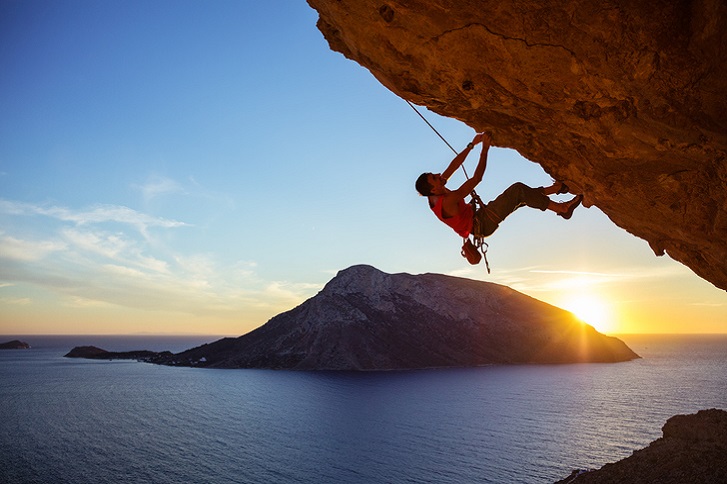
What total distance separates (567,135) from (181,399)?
71868 millimetres

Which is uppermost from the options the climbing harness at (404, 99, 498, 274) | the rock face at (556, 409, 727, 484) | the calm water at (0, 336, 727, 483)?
the climbing harness at (404, 99, 498, 274)

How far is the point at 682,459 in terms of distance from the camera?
16.5 metres

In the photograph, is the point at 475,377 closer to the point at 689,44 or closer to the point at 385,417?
the point at 385,417

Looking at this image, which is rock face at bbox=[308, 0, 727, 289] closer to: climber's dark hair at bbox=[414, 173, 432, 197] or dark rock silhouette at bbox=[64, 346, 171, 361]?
climber's dark hair at bbox=[414, 173, 432, 197]

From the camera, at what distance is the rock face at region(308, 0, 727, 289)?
4.29 m

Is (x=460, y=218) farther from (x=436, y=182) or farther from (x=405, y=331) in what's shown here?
(x=405, y=331)

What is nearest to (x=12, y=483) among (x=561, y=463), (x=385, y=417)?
(x=385, y=417)

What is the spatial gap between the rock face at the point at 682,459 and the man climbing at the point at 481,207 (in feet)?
45.1

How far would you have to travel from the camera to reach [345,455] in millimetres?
41656

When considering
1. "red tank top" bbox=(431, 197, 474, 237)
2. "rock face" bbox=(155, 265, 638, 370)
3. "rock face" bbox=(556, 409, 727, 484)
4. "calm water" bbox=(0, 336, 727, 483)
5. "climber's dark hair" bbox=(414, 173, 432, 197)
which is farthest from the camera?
"rock face" bbox=(155, 265, 638, 370)

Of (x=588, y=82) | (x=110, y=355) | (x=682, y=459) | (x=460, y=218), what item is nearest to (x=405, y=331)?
(x=682, y=459)

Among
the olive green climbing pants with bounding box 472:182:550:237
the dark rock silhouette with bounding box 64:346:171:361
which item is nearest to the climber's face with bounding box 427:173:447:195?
the olive green climbing pants with bounding box 472:182:550:237

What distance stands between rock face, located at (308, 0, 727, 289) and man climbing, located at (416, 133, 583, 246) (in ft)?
1.10

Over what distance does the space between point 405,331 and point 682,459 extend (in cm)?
8730
